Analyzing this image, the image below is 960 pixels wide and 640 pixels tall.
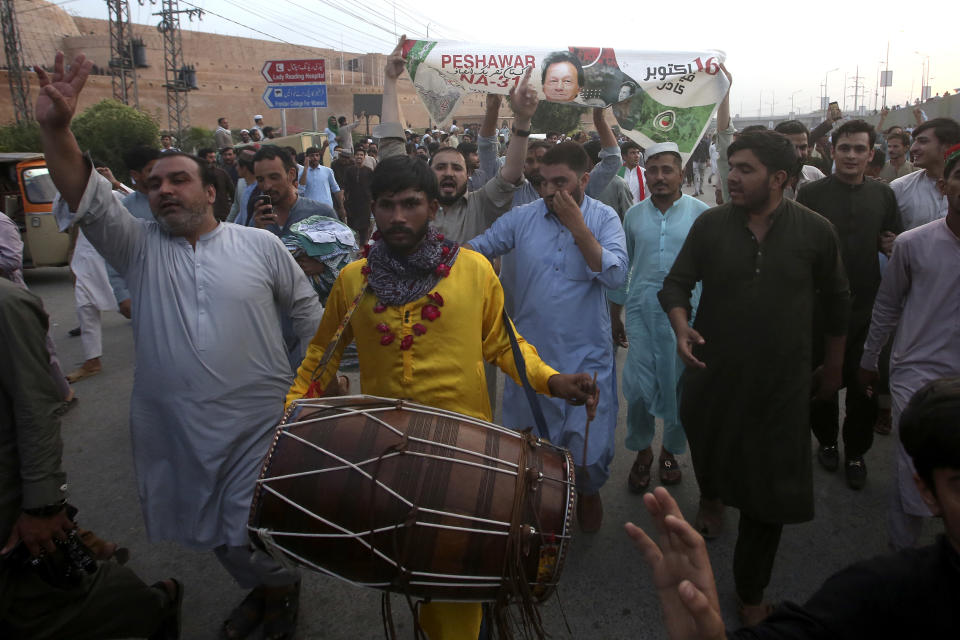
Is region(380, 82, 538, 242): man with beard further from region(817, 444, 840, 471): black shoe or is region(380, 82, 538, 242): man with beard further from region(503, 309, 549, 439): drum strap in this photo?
region(817, 444, 840, 471): black shoe

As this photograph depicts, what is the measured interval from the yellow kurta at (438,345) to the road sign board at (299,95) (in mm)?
14566

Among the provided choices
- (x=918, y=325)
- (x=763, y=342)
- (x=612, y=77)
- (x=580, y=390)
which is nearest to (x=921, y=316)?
(x=918, y=325)

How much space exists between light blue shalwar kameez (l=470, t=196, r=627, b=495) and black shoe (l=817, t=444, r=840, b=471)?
1657mm

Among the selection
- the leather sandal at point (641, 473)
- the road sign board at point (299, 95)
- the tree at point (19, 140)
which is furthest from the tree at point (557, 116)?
the tree at point (19, 140)

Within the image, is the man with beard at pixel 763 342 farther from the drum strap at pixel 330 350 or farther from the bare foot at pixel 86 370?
the bare foot at pixel 86 370

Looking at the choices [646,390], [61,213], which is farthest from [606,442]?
[61,213]

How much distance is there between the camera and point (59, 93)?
2.22 m

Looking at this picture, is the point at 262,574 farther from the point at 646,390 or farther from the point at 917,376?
the point at 917,376

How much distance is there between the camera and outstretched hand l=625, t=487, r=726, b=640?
3.79 ft

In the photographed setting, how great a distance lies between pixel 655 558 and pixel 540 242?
2.30 m

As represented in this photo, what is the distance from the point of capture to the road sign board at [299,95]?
15.7 metres

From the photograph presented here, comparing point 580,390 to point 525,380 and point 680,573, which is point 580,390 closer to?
point 525,380

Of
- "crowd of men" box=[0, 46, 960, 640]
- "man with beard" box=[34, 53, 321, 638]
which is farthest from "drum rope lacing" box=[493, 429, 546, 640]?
"man with beard" box=[34, 53, 321, 638]

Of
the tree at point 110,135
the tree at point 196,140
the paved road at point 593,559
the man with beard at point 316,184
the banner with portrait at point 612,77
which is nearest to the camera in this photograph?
the paved road at point 593,559
